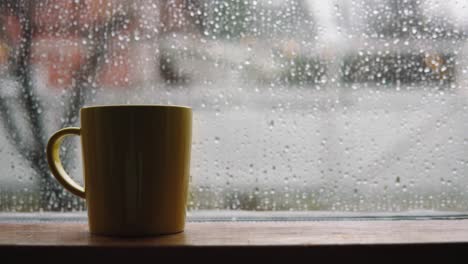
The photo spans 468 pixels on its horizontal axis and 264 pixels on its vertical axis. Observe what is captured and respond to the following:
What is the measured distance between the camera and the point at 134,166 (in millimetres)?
584

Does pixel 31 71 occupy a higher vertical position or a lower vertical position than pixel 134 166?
higher

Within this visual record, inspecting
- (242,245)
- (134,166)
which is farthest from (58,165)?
(242,245)

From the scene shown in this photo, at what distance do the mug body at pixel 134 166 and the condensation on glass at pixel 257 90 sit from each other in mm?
196

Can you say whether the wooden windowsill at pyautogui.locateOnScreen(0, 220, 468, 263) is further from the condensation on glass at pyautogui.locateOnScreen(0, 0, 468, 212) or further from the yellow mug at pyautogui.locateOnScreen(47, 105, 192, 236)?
the condensation on glass at pyautogui.locateOnScreen(0, 0, 468, 212)

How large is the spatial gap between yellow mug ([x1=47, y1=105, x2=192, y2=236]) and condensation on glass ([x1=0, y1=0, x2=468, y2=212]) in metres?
0.19

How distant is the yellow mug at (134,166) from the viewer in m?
0.58

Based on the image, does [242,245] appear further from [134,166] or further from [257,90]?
[257,90]

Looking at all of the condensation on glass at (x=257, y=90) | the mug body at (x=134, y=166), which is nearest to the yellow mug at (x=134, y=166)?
the mug body at (x=134, y=166)

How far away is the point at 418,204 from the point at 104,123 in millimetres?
470

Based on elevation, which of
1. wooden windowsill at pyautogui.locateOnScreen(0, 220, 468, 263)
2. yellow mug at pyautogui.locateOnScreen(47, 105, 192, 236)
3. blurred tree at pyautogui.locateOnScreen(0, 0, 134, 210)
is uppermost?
blurred tree at pyautogui.locateOnScreen(0, 0, 134, 210)

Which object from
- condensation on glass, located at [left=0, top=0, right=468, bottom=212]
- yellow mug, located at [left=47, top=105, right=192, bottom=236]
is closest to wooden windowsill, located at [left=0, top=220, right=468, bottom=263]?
yellow mug, located at [left=47, top=105, right=192, bottom=236]

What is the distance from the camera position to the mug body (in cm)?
58

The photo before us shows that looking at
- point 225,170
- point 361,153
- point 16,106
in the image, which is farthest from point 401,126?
point 16,106

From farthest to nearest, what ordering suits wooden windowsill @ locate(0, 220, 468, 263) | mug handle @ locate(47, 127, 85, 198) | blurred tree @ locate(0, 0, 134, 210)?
blurred tree @ locate(0, 0, 134, 210), mug handle @ locate(47, 127, 85, 198), wooden windowsill @ locate(0, 220, 468, 263)
